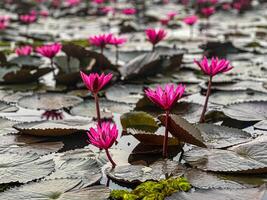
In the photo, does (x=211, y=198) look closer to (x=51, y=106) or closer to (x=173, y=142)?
(x=173, y=142)

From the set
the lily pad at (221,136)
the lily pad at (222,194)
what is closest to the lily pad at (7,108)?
the lily pad at (221,136)

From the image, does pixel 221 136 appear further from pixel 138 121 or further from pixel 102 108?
pixel 102 108

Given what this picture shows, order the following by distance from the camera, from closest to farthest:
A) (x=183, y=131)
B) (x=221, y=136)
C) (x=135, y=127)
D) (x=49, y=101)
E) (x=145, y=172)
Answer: (x=145, y=172)
(x=183, y=131)
(x=221, y=136)
(x=135, y=127)
(x=49, y=101)

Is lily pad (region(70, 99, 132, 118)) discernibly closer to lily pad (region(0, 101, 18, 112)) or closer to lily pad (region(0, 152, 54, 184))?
lily pad (region(0, 101, 18, 112))

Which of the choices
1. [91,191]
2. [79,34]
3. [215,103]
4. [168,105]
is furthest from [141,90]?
[79,34]

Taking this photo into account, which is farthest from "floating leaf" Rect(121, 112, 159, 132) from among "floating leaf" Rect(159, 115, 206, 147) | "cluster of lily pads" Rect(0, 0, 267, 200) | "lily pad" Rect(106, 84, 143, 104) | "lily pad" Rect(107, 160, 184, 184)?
"lily pad" Rect(106, 84, 143, 104)

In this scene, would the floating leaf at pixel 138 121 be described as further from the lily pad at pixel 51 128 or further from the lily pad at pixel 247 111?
the lily pad at pixel 247 111

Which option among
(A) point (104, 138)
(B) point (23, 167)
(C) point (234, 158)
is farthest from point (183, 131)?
(B) point (23, 167)
